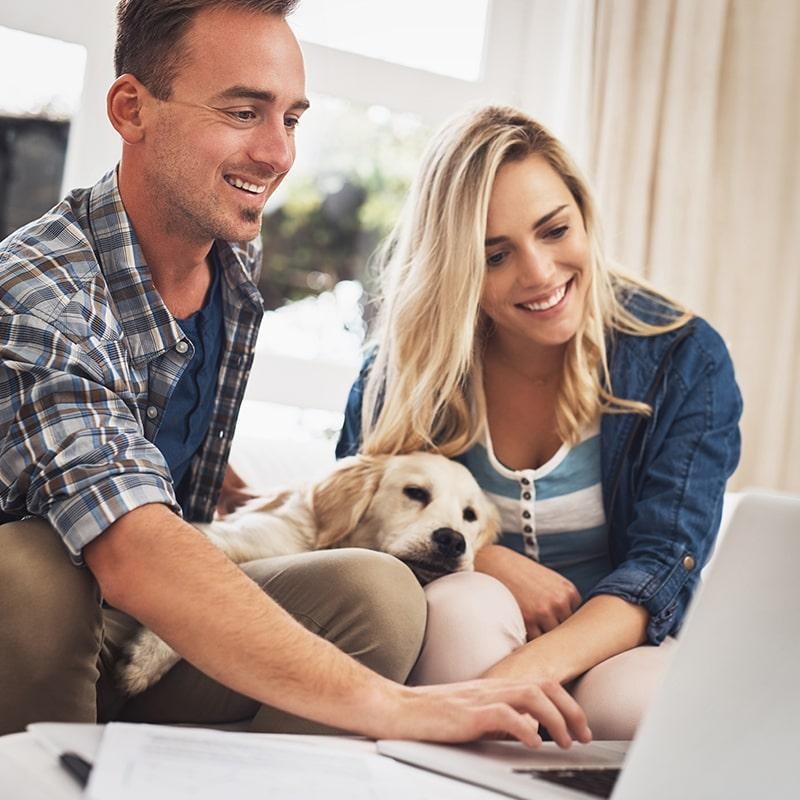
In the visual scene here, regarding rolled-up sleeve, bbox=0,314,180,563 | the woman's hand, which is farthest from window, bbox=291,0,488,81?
rolled-up sleeve, bbox=0,314,180,563

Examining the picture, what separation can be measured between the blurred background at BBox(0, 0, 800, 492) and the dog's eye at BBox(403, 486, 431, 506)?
1.11m

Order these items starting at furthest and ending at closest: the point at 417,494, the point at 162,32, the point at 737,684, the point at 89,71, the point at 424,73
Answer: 1. the point at 424,73
2. the point at 89,71
3. the point at 417,494
4. the point at 162,32
5. the point at 737,684

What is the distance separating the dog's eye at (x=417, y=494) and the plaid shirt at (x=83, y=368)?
1.46 feet

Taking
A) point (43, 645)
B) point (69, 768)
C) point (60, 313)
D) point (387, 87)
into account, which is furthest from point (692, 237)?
point (69, 768)

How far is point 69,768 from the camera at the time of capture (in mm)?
742

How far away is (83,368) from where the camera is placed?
124 centimetres

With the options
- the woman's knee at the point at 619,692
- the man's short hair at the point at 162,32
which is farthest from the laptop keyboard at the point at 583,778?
the man's short hair at the point at 162,32

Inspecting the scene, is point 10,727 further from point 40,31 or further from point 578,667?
point 40,31

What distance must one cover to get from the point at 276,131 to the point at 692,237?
176cm

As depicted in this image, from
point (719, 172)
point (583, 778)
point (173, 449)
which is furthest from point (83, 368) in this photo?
point (719, 172)

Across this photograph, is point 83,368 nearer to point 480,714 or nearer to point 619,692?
point 480,714

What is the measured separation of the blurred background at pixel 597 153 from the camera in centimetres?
Result: 289

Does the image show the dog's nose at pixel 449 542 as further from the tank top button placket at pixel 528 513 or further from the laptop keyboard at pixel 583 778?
the laptop keyboard at pixel 583 778

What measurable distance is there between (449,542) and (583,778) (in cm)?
81
